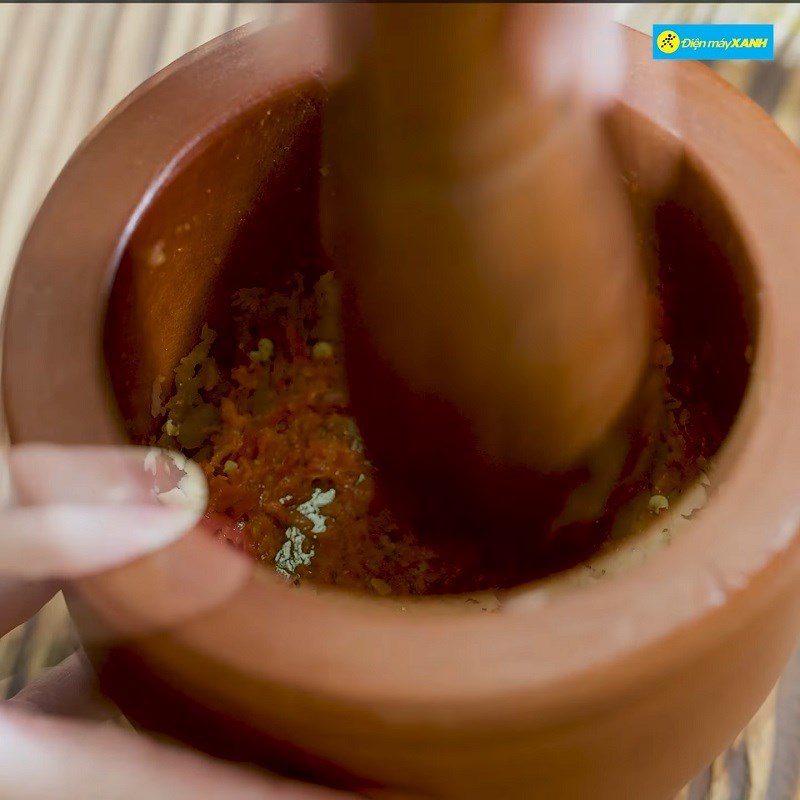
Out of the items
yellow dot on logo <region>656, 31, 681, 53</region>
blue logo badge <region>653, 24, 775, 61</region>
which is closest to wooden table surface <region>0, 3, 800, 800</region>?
blue logo badge <region>653, 24, 775, 61</region>

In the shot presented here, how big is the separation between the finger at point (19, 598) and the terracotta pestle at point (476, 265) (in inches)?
8.6

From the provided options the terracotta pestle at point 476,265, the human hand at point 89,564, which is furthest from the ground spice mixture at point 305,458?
the human hand at point 89,564

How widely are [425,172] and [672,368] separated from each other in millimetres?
265

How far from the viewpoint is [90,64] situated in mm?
961

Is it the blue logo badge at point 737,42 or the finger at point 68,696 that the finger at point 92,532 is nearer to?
the finger at point 68,696

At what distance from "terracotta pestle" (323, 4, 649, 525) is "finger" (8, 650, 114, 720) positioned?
0.79ft

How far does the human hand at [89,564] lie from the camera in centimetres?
41

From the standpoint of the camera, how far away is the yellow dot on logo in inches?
23.5

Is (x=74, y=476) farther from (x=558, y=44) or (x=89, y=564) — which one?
(x=558, y=44)

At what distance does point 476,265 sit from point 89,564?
22cm

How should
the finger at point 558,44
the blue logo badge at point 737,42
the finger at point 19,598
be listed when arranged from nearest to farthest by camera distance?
the finger at point 558,44
the finger at point 19,598
the blue logo badge at point 737,42

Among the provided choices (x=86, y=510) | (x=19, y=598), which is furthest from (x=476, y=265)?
(x=19, y=598)

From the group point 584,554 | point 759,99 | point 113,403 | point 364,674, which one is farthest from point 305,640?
point 759,99

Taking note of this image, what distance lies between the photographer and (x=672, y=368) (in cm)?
62
